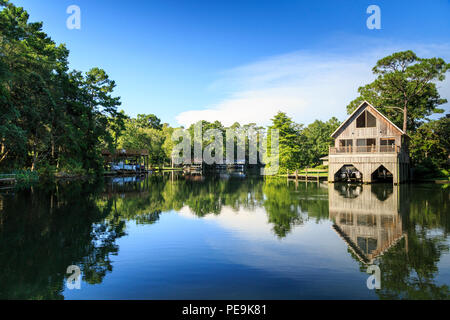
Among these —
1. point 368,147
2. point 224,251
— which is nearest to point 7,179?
point 224,251

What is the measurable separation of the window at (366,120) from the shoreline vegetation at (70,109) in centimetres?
1190

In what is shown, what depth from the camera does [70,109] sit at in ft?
150

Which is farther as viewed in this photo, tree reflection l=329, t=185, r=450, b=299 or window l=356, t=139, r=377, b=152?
window l=356, t=139, r=377, b=152

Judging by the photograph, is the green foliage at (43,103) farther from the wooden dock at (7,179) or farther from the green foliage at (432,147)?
the green foliage at (432,147)

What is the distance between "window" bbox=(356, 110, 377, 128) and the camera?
120 feet

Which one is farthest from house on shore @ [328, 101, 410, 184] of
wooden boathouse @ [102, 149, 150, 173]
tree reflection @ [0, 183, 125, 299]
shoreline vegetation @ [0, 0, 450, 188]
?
wooden boathouse @ [102, 149, 150, 173]

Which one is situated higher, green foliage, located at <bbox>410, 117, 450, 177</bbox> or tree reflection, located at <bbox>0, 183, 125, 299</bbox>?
green foliage, located at <bbox>410, 117, 450, 177</bbox>

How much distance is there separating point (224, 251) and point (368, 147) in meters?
29.3

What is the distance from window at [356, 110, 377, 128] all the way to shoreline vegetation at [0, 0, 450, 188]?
1190cm

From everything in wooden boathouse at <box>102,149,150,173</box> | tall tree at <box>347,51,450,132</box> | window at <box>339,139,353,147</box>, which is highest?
tall tree at <box>347,51,450,132</box>

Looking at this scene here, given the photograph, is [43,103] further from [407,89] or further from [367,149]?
[407,89]

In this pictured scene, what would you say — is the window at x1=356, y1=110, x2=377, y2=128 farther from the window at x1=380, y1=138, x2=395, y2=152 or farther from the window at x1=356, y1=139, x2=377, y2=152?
the window at x1=380, y1=138, x2=395, y2=152

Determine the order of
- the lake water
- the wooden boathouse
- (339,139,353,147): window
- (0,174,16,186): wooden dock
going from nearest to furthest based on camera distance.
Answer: the lake water, (0,174,16,186): wooden dock, (339,139,353,147): window, the wooden boathouse
